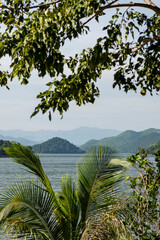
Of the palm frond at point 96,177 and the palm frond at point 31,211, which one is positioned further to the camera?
the palm frond at point 96,177

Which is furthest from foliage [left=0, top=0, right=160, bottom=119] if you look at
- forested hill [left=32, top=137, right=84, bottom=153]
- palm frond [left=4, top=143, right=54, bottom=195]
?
forested hill [left=32, top=137, right=84, bottom=153]

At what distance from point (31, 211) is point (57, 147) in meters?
147

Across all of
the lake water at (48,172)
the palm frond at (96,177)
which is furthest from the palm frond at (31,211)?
the palm frond at (96,177)

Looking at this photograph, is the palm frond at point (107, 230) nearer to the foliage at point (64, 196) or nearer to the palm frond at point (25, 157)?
the foliage at point (64, 196)

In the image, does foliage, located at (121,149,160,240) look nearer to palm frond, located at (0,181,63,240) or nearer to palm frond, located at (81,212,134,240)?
palm frond, located at (81,212,134,240)

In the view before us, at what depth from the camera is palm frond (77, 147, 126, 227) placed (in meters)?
5.95

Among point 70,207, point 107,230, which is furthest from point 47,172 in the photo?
point 107,230

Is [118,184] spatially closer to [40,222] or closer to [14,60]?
[40,222]

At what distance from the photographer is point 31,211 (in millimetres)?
5625

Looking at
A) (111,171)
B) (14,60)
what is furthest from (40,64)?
(111,171)

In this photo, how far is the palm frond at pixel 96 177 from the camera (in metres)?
5.95

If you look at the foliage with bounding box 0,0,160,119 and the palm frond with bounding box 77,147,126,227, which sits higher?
the foliage with bounding box 0,0,160,119

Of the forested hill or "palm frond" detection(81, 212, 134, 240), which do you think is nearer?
"palm frond" detection(81, 212, 134, 240)

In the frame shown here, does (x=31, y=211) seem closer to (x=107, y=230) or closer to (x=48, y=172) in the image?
(x=107, y=230)
